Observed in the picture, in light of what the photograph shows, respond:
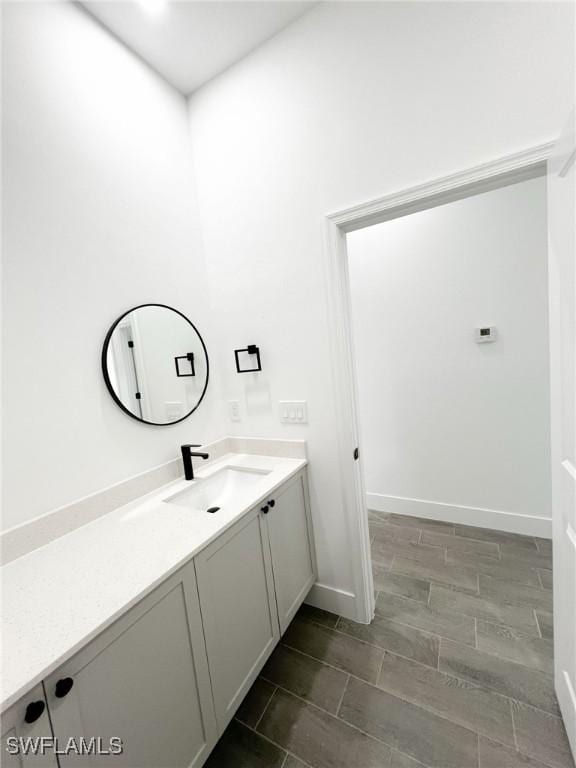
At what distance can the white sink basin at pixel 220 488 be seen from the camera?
157cm

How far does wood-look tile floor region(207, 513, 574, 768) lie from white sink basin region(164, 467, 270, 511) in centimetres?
81

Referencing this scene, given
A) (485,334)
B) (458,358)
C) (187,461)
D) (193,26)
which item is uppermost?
(193,26)

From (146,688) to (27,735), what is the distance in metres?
0.30

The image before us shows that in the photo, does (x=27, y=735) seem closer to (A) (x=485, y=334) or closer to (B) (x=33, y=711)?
(B) (x=33, y=711)

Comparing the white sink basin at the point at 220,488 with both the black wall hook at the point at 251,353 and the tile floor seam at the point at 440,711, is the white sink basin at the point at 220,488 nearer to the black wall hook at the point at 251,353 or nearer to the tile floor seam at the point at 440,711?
the black wall hook at the point at 251,353

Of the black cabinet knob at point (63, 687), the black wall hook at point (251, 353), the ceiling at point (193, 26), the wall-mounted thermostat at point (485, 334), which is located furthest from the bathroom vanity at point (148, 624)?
the ceiling at point (193, 26)

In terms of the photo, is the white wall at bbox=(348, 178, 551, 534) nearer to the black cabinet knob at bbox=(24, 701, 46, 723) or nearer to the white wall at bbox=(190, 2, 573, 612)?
the white wall at bbox=(190, 2, 573, 612)

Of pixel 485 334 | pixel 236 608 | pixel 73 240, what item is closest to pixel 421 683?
pixel 236 608

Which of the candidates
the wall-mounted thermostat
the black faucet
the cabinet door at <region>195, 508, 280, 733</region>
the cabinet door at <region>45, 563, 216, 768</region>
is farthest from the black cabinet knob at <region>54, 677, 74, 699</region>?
the wall-mounted thermostat

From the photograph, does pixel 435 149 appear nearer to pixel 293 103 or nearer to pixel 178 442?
pixel 293 103

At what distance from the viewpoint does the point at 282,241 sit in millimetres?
1634

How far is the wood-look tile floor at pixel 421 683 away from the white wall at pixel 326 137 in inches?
13.2

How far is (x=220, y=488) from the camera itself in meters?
1.72

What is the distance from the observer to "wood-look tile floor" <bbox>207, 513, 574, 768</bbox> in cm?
113
